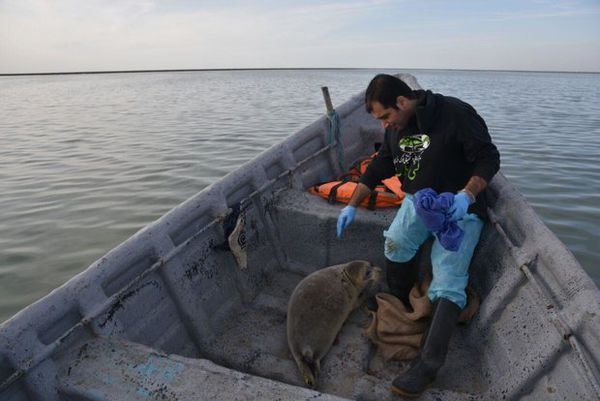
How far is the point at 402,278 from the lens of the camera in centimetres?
335

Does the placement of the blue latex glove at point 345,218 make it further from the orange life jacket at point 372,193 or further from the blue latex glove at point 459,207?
the blue latex glove at point 459,207

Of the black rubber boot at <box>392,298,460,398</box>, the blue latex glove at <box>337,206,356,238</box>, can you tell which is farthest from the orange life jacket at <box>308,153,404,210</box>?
the black rubber boot at <box>392,298,460,398</box>

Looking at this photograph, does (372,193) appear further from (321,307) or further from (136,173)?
(136,173)

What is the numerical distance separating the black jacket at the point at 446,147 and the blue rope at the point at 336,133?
2356 mm

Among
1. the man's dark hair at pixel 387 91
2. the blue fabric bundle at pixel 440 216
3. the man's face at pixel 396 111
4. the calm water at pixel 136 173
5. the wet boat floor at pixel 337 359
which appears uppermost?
the man's dark hair at pixel 387 91

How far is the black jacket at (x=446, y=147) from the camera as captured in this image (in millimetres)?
2873

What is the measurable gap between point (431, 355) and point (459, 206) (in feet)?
3.38

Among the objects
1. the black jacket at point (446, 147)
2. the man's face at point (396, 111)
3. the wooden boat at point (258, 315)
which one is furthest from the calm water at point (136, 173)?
the man's face at point (396, 111)

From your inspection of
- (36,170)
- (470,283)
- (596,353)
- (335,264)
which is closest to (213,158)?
(36,170)

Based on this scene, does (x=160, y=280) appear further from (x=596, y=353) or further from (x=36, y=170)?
(x=36, y=170)

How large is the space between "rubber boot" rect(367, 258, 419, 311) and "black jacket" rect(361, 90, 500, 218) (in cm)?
65

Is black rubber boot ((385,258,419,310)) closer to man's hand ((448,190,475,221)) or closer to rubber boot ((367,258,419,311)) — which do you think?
rubber boot ((367,258,419,311))

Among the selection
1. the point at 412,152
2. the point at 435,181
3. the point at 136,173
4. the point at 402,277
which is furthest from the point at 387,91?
the point at 136,173

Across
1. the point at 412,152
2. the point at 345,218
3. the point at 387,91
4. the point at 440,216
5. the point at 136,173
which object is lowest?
the point at 136,173
